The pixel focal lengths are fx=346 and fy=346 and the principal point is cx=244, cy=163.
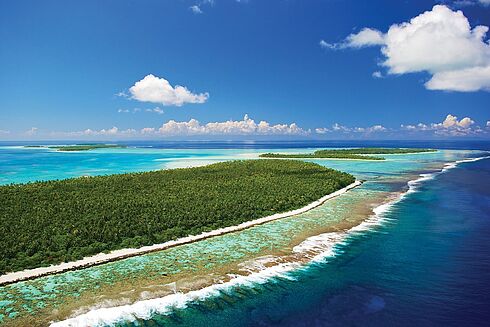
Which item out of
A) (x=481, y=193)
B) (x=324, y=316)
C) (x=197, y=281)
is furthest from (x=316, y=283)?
(x=481, y=193)

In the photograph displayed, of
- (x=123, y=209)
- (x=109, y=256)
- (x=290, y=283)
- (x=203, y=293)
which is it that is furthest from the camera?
(x=123, y=209)

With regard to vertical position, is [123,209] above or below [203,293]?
above

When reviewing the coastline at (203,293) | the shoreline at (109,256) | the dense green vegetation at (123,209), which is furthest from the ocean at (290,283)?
the dense green vegetation at (123,209)

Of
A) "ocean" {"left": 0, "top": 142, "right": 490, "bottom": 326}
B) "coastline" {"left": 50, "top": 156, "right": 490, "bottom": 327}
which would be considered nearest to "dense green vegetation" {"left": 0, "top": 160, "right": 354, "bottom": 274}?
"ocean" {"left": 0, "top": 142, "right": 490, "bottom": 326}

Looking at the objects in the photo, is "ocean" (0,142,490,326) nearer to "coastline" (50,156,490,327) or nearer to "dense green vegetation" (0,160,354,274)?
"coastline" (50,156,490,327)

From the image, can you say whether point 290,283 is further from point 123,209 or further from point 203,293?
point 123,209

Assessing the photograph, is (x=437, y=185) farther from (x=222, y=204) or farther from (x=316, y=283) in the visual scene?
(x=316, y=283)

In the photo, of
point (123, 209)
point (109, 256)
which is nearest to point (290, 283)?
point (109, 256)

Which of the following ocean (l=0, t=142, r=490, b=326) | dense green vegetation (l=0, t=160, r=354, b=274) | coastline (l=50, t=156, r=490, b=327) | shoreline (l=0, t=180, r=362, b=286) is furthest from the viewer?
dense green vegetation (l=0, t=160, r=354, b=274)
